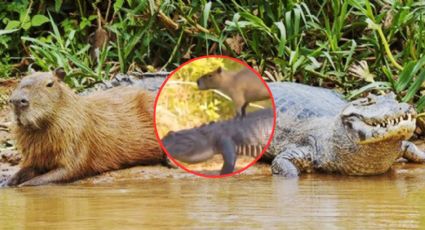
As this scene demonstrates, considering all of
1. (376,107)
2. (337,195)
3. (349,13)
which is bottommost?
(337,195)

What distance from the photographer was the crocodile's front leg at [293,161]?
6273 mm

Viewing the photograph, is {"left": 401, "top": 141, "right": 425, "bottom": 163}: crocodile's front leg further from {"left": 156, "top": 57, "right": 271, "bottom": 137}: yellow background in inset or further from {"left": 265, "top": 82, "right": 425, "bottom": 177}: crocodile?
{"left": 156, "top": 57, "right": 271, "bottom": 137}: yellow background in inset

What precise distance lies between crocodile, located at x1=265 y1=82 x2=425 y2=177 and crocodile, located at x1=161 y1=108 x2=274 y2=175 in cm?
68

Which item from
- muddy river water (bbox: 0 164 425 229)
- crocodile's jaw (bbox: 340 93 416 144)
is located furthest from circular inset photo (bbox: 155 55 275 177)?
crocodile's jaw (bbox: 340 93 416 144)

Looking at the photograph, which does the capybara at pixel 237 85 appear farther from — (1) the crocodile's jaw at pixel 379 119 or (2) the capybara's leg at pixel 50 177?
(2) the capybara's leg at pixel 50 177

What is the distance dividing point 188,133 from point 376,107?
1205 millimetres

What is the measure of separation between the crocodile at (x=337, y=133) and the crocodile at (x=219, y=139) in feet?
2.23

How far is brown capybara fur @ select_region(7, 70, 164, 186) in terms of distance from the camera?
18.6 feet

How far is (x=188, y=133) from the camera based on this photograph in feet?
17.9

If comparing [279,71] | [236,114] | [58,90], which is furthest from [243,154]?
[279,71]

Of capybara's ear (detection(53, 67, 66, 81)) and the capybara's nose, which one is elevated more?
capybara's ear (detection(53, 67, 66, 81))

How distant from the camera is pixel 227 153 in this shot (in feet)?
18.2

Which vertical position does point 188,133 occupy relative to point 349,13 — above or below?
below

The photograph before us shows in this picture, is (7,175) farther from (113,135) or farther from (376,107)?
(376,107)
